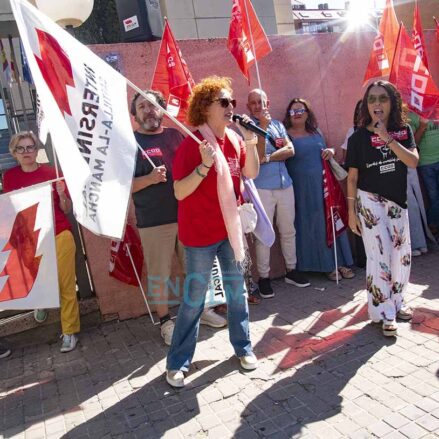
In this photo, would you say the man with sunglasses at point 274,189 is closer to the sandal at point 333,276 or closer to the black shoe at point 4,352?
the sandal at point 333,276

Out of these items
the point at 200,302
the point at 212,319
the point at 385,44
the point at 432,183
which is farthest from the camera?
the point at 432,183

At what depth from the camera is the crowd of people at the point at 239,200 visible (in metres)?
3.21

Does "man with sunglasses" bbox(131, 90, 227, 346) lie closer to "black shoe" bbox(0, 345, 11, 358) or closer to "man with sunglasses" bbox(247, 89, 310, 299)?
"man with sunglasses" bbox(247, 89, 310, 299)

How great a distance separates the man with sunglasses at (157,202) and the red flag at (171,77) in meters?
0.40

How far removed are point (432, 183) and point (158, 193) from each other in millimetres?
3712

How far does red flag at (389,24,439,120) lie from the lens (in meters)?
4.96

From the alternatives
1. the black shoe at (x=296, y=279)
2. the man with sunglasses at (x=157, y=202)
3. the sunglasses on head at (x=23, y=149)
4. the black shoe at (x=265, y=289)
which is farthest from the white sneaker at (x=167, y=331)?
the sunglasses on head at (x=23, y=149)

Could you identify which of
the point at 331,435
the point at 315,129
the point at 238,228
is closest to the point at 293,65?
the point at 315,129

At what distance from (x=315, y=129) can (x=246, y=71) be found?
1.06 metres

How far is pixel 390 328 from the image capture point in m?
3.68

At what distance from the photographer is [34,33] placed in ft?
8.74

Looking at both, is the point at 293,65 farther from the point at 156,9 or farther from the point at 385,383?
the point at 385,383

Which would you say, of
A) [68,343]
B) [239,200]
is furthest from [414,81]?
[68,343]

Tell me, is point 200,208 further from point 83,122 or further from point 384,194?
point 384,194
